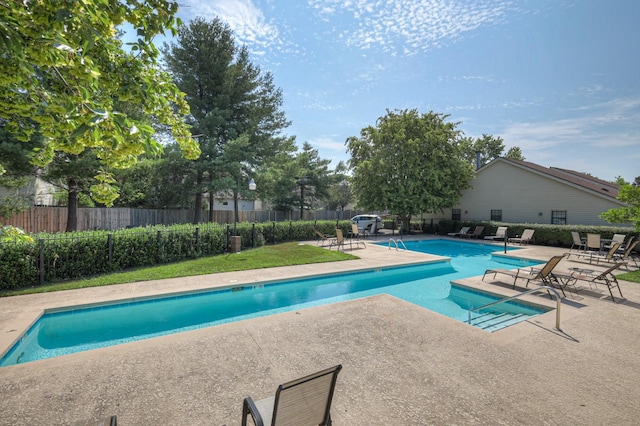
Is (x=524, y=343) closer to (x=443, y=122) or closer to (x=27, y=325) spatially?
(x=27, y=325)

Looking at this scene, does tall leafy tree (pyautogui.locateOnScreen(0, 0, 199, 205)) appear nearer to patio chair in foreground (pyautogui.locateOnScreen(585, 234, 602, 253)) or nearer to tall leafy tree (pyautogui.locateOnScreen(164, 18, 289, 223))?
tall leafy tree (pyautogui.locateOnScreen(164, 18, 289, 223))

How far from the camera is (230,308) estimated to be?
6863 millimetres

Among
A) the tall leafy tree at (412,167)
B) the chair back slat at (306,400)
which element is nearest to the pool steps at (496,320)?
the chair back slat at (306,400)

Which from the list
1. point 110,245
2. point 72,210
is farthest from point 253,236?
point 72,210

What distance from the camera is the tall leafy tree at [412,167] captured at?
70.6 feet

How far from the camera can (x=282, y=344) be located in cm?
416

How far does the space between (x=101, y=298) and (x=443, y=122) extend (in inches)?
949

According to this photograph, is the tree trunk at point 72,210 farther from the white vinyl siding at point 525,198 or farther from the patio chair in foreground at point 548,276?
the white vinyl siding at point 525,198

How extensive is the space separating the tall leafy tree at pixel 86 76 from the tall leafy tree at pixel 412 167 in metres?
19.6

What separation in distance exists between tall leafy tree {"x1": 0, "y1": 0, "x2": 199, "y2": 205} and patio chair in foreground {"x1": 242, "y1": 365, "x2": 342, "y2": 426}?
1.94 m

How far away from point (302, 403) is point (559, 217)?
75.1 feet

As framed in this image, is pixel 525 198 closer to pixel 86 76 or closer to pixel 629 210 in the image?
pixel 629 210

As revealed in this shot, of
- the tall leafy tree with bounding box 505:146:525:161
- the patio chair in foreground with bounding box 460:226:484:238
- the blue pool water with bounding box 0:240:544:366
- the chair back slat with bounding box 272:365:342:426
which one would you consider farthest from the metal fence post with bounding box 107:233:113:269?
the tall leafy tree with bounding box 505:146:525:161

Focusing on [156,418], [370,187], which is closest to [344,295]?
[156,418]
